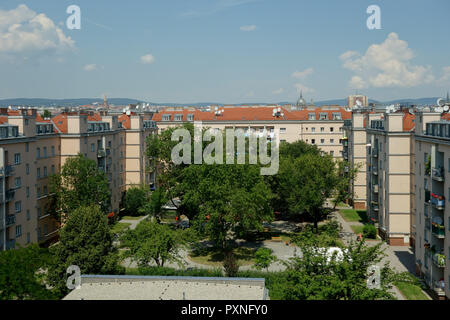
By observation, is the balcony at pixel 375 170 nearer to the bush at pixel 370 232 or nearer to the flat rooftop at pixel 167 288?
the bush at pixel 370 232

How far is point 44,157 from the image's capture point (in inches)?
1786

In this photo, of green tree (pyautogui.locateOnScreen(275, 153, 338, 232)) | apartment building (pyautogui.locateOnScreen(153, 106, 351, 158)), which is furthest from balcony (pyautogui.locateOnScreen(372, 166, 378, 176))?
apartment building (pyautogui.locateOnScreen(153, 106, 351, 158))

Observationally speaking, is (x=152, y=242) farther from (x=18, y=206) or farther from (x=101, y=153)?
(x=101, y=153)

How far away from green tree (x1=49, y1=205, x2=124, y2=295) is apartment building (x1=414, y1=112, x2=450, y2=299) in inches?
837

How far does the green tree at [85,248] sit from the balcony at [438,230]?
69.4 ft

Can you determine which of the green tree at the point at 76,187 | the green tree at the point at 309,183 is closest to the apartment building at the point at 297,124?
the green tree at the point at 309,183

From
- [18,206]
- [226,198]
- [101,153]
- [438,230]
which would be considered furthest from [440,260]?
[101,153]

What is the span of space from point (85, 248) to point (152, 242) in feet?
15.9

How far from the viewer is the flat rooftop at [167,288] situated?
2036cm

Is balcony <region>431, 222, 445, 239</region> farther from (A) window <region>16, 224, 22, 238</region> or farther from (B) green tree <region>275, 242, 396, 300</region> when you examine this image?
(A) window <region>16, 224, 22, 238</region>

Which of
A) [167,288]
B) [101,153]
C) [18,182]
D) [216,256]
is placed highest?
[101,153]

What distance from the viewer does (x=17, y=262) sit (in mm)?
21109
